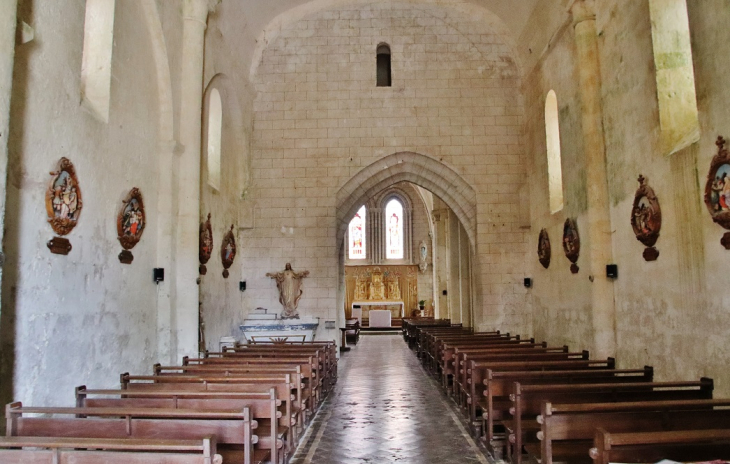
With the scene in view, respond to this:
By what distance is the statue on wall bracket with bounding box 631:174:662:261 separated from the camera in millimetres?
7750

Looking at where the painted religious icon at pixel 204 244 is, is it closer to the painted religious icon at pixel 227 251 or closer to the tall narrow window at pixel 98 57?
the painted religious icon at pixel 227 251

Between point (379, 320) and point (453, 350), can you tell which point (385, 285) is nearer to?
point (379, 320)

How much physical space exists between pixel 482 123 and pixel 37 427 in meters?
12.5

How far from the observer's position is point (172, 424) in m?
4.37

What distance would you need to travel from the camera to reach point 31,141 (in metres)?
5.66

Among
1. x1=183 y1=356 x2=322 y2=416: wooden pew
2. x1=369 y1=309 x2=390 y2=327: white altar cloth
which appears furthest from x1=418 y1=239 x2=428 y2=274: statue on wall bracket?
x1=183 y1=356 x2=322 y2=416: wooden pew

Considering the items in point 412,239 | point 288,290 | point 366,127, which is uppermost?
point 366,127

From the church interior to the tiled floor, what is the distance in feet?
1.48

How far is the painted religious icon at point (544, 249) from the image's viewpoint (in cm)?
1266

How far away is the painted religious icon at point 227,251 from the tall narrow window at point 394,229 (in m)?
18.1

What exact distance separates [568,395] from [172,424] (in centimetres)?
376

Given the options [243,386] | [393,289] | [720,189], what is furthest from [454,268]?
[243,386]

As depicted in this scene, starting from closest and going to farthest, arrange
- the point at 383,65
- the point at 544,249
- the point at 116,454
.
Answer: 1. the point at 116,454
2. the point at 544,249
3. the point at 383,65

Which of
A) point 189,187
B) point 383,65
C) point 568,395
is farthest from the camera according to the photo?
point 383,65
